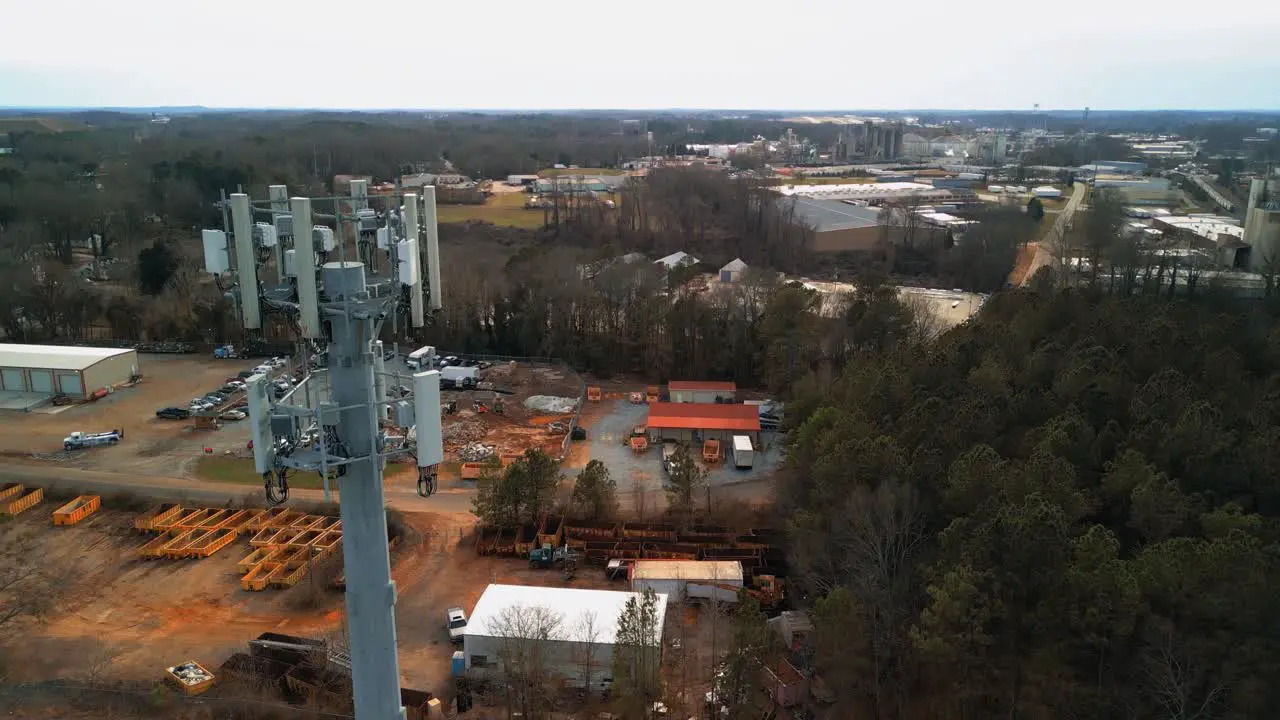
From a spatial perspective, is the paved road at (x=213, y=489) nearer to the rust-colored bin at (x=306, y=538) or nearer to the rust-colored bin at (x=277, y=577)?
the rust-colored bin at (x=306, y=538)

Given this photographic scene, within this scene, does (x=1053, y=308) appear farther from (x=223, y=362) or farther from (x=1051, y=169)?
(x=1051, y=169)

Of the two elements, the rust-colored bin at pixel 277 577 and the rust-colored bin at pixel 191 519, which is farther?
the rust-colored bin at pixel 191 519

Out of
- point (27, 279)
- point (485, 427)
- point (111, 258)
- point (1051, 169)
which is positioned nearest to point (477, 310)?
point (485, 427)

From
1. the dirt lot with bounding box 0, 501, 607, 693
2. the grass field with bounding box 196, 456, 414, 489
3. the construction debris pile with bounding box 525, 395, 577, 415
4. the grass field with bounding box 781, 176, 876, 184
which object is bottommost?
the dirt lot with bounding box 0, 501, 607, 693

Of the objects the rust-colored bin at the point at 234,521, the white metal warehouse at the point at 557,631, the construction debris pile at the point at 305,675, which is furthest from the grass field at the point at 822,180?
the construction debris pile at the point at 305,675

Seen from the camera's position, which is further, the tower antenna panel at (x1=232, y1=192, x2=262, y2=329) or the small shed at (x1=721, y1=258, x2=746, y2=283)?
the small shed at (x1=721, y1=258, x2=746, y2=283)

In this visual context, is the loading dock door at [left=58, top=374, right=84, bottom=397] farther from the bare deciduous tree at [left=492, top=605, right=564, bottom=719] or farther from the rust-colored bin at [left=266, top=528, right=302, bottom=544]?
the bare deciduous tree at [left=492, top=605, right=564, bottom=719]

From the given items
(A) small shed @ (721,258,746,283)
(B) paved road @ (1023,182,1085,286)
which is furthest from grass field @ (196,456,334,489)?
(B) paved road @ (1023,182,1085,286)
